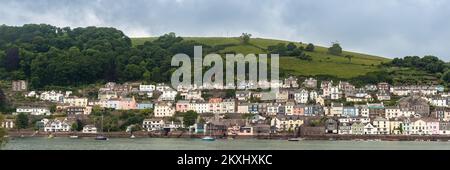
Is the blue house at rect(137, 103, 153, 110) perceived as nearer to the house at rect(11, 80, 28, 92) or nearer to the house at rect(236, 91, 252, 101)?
the house at rect(236, 91, 252, 101)

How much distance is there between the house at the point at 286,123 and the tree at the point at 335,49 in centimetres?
1871

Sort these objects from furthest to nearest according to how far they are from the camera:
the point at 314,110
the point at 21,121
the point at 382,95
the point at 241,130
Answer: the point at 382,95
the point at 314,110
the point at 21,121
the point at 241,130

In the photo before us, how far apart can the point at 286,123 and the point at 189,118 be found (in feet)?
14.9

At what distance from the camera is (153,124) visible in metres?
35.1

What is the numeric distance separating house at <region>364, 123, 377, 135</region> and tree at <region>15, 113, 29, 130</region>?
50.7 feet

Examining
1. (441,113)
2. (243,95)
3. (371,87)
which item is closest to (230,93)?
(243,95)

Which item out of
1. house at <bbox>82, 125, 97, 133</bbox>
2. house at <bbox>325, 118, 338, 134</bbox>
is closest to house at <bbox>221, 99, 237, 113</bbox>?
house at <bbox>325, 118, 338, 134</bbox>

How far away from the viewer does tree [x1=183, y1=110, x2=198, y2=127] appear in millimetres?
35469

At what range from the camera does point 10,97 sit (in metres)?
39.9

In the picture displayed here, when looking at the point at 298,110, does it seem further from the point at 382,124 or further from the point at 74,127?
the point at 74,127

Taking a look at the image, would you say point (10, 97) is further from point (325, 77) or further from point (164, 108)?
point (325, 77)

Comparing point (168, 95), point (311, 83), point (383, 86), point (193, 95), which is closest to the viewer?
point (193, 95)

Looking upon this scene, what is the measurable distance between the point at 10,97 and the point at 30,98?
1518mm

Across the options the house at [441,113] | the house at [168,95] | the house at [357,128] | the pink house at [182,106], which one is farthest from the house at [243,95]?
the house at [441,113]
